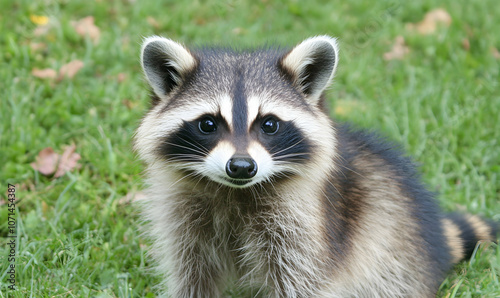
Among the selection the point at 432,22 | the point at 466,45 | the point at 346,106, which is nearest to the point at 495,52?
the point at 466,45

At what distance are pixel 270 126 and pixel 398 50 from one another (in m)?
4.06

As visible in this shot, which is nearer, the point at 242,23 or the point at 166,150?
the point at 166,150

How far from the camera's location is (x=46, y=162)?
16.0 ft

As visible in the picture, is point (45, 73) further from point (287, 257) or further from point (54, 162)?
point (287, 257)

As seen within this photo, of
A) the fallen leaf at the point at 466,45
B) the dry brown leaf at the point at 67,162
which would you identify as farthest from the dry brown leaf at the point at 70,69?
the fallen leaf at the point at 466,45

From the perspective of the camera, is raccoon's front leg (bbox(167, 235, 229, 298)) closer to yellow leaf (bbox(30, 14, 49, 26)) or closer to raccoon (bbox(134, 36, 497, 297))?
raccoon (bbox(134, 36, 497, 297))

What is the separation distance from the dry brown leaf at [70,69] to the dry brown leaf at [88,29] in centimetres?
52

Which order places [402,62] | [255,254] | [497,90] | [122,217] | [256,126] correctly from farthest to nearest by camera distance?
[402,62]
[497,90]
[122,217]
[255,254]
[256,126]

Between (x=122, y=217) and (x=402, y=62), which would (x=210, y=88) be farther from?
(x=402, y=62)

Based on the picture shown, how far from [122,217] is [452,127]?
331 centimetres

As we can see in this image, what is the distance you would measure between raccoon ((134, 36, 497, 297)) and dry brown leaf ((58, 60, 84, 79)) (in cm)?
250

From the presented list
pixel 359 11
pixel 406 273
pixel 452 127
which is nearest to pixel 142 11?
pixel 359 11

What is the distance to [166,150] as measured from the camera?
11.2 ft

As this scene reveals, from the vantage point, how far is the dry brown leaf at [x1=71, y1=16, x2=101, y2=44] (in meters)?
6.40
